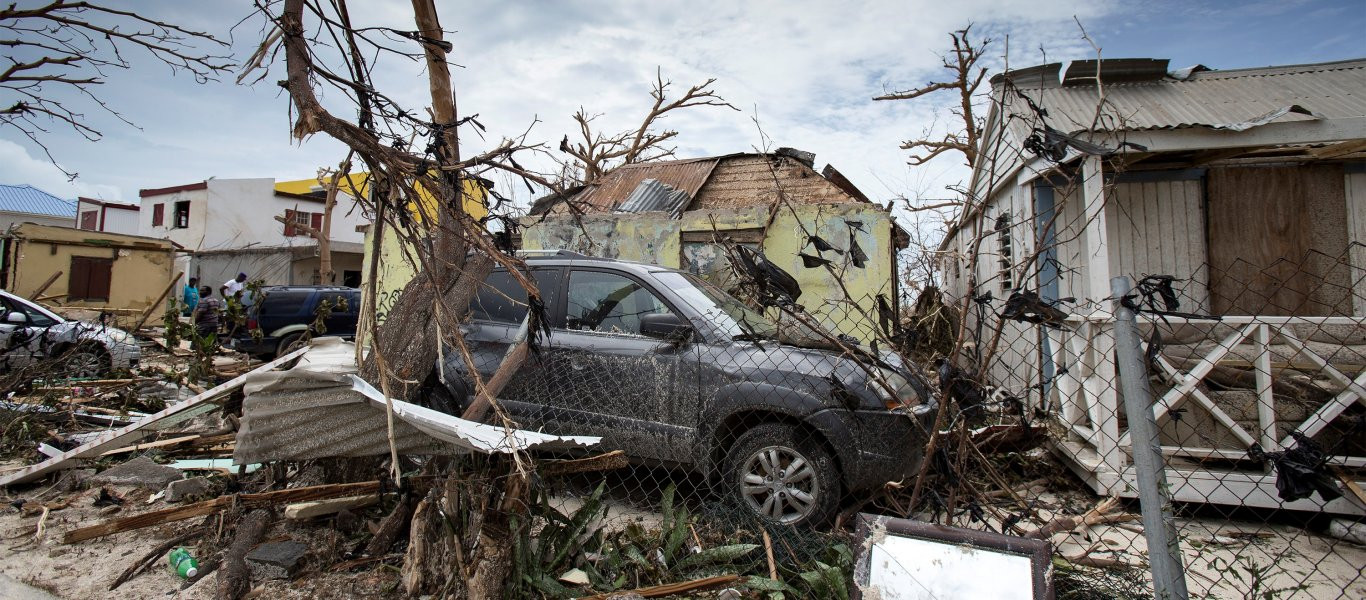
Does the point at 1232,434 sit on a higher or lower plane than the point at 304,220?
lower

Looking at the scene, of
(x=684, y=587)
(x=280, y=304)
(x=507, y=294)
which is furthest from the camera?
(x=280, y=304)

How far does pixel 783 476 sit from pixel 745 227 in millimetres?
6353

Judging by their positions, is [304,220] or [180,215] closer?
[180,215]

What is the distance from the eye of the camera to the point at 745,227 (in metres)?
9.61

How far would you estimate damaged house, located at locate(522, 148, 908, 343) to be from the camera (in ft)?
29.2

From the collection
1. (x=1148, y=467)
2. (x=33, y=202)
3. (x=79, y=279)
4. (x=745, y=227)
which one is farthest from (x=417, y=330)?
(x=33, y=202)

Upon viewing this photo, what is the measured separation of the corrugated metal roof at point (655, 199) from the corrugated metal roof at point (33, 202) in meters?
48.8

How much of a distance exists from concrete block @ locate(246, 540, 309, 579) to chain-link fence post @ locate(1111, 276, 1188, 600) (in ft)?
11.3

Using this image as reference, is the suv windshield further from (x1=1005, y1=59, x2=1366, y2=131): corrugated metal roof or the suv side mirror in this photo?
(x1=1005, y1=59, x2=1366, y2=131): corrugated metal roof

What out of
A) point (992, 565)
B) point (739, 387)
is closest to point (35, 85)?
point (739, 387)

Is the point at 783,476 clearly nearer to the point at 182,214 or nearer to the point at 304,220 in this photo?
the point at 304,220

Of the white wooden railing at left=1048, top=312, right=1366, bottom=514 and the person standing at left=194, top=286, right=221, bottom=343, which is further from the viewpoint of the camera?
the person standing at left=194, top=286, right=221, bottom=343

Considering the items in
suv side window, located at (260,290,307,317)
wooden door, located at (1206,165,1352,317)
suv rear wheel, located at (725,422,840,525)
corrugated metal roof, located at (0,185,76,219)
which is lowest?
suv rear wheel, located at (725,422,840,525)

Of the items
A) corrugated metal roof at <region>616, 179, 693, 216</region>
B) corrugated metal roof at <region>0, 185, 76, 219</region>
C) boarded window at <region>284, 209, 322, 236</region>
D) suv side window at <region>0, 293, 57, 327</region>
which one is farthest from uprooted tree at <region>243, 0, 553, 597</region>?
corrugated metal roof at <region>0, 185, 76, 219</region>
